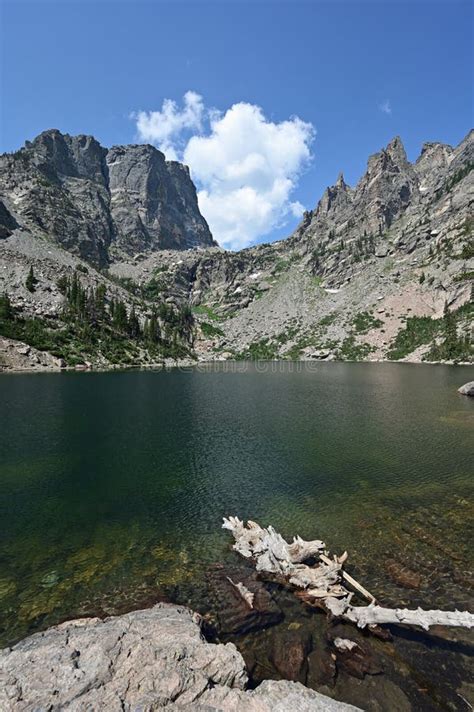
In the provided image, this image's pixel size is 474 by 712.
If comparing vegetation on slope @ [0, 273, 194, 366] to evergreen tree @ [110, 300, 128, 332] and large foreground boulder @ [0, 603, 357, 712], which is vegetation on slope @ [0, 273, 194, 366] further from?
large foreground boulder @ [0, 603, 357, 712]

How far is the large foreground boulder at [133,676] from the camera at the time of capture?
862cm

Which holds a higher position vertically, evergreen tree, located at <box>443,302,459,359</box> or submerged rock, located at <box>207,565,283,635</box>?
evergreen tree, located at <box>443,302,459,359</box>

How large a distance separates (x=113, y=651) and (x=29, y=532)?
44.4ft

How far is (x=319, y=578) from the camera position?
15.8 meters

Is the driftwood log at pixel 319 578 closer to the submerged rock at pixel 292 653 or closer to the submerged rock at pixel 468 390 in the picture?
the submerged rock at pixel 292 653

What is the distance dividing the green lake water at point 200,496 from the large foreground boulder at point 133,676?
386 centimetres

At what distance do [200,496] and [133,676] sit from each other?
16461 mm

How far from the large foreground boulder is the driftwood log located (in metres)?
4.95

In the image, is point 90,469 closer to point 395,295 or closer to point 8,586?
point 8,586

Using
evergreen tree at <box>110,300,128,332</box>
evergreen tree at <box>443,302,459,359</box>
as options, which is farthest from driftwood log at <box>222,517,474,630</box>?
evergreen tree at <box>110,300,128,332</box>

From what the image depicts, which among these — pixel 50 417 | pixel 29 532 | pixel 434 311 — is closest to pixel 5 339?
pixel 50 417

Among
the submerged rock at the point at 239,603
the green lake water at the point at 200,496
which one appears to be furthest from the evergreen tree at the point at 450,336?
the submerged rock at the point at 239,603

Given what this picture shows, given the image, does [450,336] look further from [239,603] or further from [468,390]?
[239,603]

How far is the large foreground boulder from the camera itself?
340 inches
